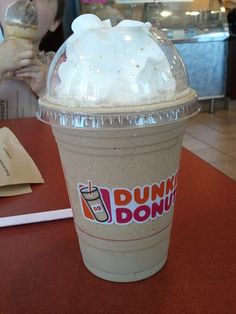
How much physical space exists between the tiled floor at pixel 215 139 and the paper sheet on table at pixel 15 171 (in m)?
1.78

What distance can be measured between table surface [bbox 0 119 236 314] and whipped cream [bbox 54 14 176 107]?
21 cm

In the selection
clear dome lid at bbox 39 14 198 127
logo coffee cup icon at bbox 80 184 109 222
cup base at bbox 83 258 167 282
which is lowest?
cup base at bbox 83 258 167 282

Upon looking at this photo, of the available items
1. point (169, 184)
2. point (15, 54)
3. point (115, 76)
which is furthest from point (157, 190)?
point (15, 54)

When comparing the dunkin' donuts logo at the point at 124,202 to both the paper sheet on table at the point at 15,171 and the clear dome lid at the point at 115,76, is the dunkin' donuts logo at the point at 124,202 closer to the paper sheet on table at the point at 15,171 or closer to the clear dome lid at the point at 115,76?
the clear dome lid at the point at 115,76

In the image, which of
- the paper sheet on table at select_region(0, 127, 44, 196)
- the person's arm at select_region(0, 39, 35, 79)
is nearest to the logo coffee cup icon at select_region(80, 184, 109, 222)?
the paper sheet on table at select_region(0, 127, 44, 196)

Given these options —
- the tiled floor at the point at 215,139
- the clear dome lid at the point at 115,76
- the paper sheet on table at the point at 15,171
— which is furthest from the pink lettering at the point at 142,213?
the tiled floor at the point at 215,139

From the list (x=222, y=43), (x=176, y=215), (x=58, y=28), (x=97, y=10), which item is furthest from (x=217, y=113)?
(x=176, y=215)

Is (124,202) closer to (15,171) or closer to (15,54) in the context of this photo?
(15,171)

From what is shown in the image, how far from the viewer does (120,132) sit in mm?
371

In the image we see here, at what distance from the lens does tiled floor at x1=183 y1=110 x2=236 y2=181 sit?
2637mm

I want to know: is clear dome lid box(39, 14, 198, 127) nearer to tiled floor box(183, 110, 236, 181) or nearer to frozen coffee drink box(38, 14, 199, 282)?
frozen coffee drink box(38, 14, 199, 282)

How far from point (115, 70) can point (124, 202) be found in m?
0.14

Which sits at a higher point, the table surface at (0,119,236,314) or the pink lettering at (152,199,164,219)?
the pink lettering at (152,199,164,219)

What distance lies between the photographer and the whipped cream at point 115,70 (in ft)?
1.22
